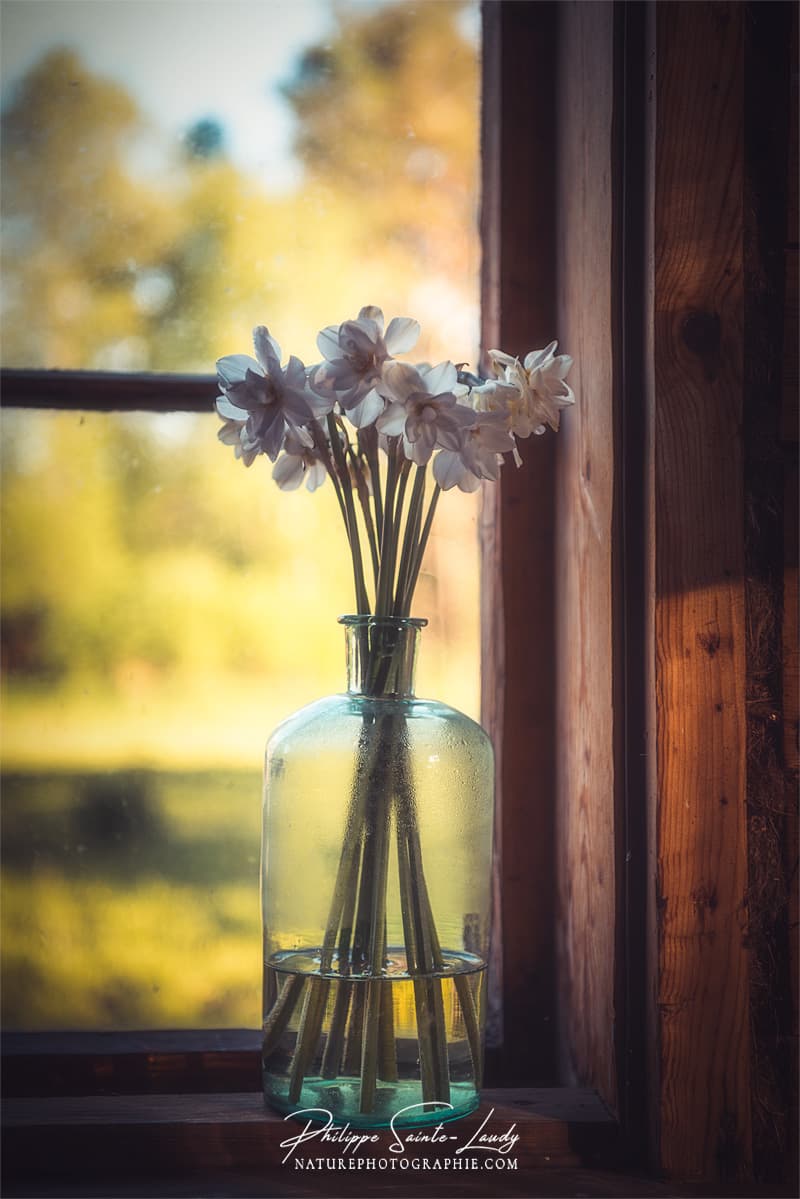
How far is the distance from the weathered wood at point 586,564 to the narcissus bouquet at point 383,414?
0.12 metres

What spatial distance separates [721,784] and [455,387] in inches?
16.4

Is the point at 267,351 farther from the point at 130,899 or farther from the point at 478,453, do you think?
the point at 130,899

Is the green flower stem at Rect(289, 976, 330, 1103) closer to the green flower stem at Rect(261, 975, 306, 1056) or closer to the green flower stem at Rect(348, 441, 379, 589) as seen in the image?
the green flower stem at Rect(261, 975, 306, 1056)

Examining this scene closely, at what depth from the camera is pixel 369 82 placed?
4.07 feet

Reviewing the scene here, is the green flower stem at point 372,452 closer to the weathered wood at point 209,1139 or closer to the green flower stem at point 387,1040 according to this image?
the green flower stem at point 387,1040

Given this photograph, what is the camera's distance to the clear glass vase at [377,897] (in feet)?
2.90

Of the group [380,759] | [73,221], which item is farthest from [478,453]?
[73,221]

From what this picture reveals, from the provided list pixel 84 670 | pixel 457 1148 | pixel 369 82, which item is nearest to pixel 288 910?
pixel 457 1148

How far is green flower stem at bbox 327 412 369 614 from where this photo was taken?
930mm

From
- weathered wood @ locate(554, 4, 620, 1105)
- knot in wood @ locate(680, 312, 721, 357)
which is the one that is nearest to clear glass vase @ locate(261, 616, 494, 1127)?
weathered wood @ locate(554, 4, 620, 1105)

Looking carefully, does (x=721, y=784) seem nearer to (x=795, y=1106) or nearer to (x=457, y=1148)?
(x=795, y=1106)
